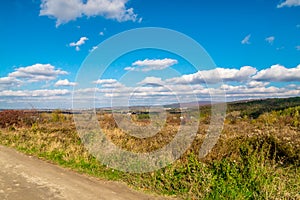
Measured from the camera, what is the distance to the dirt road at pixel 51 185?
6.27 m

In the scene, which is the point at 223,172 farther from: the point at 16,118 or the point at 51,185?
the point at 16,118

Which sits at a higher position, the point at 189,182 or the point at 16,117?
the point at 16,117

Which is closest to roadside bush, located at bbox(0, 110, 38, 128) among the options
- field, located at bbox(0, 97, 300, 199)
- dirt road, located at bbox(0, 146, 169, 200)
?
field, located at bbox(0, 97, 300, 199)

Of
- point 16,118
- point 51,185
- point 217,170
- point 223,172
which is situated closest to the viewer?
point 51,185

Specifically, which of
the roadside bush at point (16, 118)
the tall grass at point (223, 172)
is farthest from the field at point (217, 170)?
the roadside bush at point (16, 118)

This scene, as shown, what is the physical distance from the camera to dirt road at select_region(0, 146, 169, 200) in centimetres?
627

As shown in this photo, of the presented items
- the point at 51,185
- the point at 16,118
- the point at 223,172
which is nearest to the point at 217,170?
the point at 223,172

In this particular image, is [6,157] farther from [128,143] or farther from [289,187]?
[289,187]

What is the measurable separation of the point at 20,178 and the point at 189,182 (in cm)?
435

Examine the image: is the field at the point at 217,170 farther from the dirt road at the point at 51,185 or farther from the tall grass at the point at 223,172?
the dirt road at the point at 51,185

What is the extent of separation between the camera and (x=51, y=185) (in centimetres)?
706

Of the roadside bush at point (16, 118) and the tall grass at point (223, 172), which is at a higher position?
the roadside bush at point (16, 118)

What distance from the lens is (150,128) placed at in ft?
50.0

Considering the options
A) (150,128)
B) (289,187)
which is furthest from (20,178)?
(150,128)
